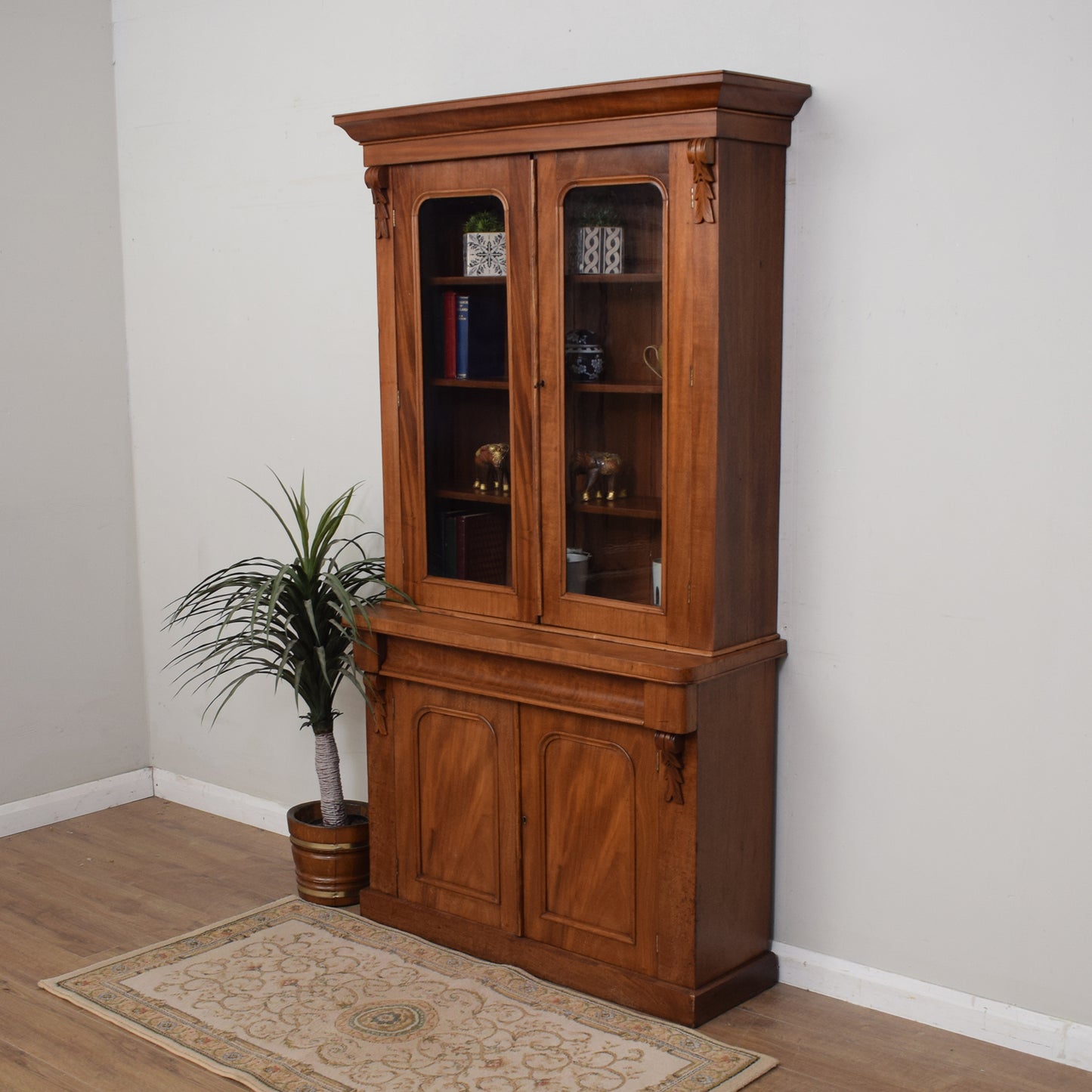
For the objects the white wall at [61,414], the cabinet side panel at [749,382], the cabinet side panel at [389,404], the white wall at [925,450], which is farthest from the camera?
the white wall at [61,414]

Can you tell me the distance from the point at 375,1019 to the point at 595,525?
1.23 meters

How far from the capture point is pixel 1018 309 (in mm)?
2783

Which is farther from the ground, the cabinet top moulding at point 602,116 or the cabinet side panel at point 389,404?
the cabinet top moulding at point 602,116

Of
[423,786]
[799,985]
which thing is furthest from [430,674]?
[799,985]

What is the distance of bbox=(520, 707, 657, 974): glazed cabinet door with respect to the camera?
3.07m

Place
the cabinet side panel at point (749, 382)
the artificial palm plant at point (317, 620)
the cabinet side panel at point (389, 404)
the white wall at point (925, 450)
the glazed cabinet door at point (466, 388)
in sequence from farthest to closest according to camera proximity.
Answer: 1. the artificial palm plant at point (317, 620)
2. the cabinet side panel at point (389, 404)
3. the glazed cabinet door at point (466, 388)
4. the cabinet side panel at point (749, 382)
5. the white wall at point (925, 450)

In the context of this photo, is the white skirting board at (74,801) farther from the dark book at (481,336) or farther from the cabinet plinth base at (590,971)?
the dark book at (481,336)

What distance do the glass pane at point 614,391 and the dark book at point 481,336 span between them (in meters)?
0.21

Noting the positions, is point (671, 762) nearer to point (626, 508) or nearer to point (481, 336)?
point (626, 508)

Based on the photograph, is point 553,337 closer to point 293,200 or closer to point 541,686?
point 541,686

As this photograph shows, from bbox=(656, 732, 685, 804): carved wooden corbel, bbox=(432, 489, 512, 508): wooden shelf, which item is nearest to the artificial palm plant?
bbox=(432, 489, 512, 508): wooden shelf

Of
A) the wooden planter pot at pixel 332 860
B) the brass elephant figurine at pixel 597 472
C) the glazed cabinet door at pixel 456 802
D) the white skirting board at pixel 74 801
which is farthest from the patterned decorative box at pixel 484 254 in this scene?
the white skirting board at pixel 74 801

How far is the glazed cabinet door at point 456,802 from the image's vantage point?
10.9 ft

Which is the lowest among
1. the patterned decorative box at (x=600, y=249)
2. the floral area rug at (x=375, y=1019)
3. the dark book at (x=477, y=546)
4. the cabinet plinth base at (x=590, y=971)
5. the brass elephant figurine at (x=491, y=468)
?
the floral area rug at (x=375, y=1019)
